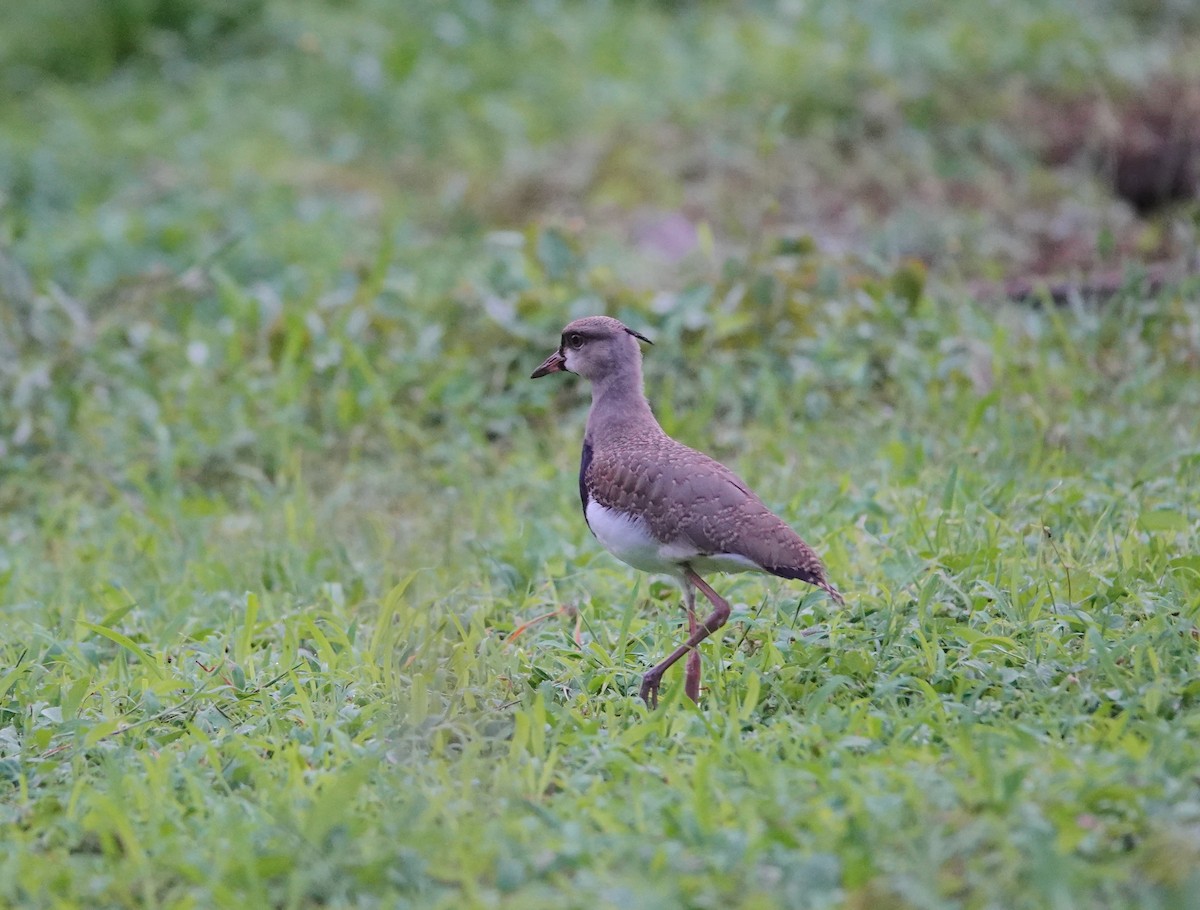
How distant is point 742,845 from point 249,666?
1914 mm

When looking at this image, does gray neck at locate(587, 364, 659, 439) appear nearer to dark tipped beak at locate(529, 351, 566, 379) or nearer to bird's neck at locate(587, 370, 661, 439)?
bird's neck at locate(587, 370, 661, 439)

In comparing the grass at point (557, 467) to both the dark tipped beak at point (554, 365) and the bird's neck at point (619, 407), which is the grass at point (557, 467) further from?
the dark tipped beak at point (554, 365)

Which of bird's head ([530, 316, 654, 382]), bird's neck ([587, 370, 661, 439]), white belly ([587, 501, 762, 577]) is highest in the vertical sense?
bird's head ([530, 316, 654, 382])

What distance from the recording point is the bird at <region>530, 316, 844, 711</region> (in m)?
4.05

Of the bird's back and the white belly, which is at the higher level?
the bird's back

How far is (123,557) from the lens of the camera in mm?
5887

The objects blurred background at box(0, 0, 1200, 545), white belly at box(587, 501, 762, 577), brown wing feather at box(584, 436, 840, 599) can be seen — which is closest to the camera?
brown wing feather at box(584, 436, 840, 599)

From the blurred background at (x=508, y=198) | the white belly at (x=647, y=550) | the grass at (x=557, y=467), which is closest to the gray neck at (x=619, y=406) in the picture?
the white belly at (x=647, y=550)

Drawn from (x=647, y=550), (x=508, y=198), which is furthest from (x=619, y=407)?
(x=508, y=198)

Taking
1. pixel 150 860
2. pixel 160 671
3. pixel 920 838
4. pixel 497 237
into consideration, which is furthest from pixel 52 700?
pixel 497 237

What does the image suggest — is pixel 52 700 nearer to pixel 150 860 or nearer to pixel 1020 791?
pixel 150 860

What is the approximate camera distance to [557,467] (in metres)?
6.40

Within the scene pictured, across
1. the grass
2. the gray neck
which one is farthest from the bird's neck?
the grass

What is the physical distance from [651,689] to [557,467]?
2273mm
